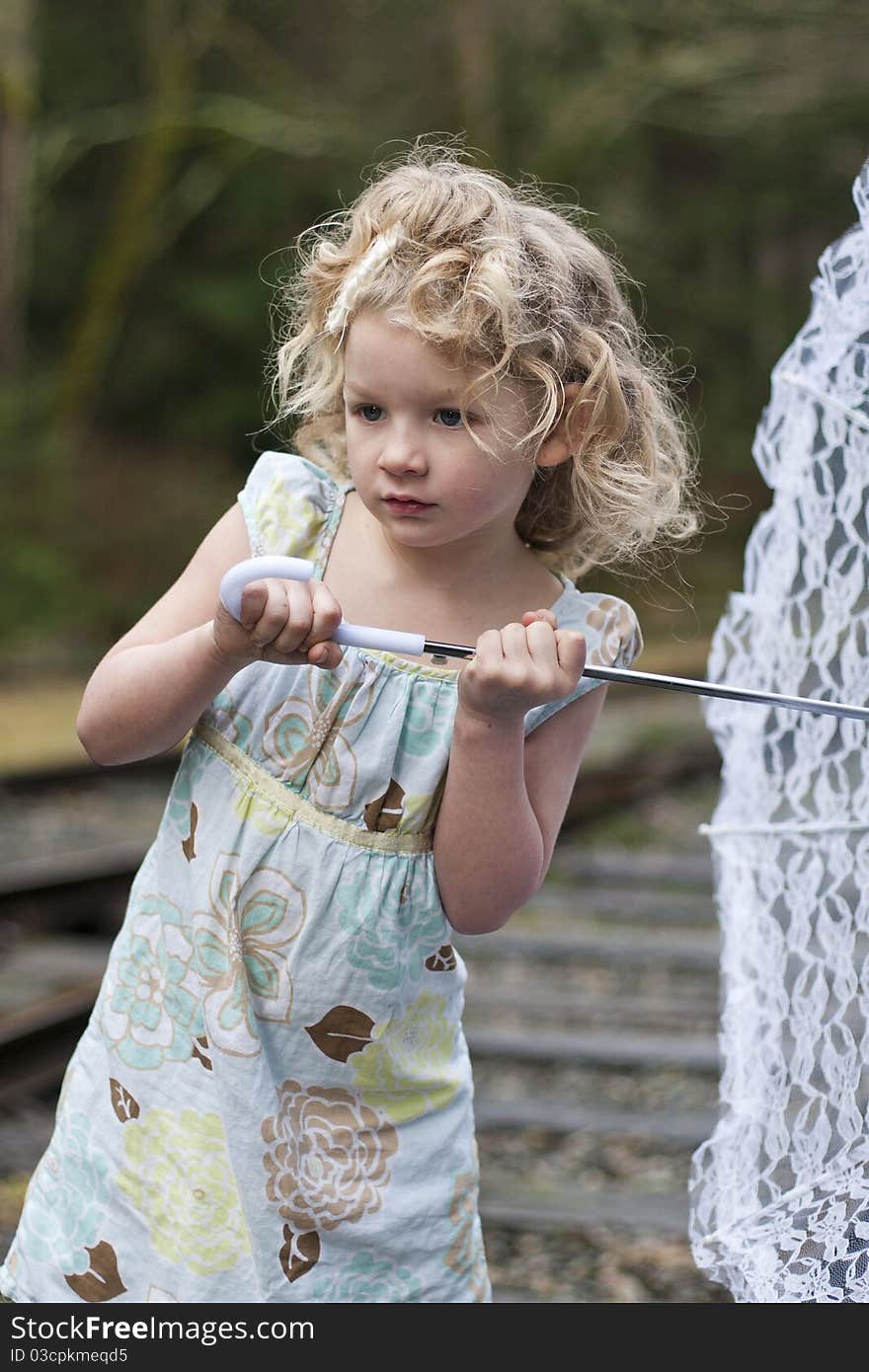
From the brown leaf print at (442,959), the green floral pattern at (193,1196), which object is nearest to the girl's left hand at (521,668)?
the brown leaf print at (442,959)

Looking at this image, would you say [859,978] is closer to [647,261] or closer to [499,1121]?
[499,1121]

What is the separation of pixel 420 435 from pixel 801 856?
880 millimetres

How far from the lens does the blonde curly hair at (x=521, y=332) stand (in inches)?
67.2

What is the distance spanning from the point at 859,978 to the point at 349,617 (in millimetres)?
781

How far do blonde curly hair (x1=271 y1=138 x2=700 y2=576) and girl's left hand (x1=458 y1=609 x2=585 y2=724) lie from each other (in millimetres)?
218

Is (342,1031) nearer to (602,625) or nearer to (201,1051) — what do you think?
(201,1051)

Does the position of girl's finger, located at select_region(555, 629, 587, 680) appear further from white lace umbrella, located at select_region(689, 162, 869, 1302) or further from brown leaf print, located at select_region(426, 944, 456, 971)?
white lace umbrella, located at select_region(689, 162, 869, 1302)

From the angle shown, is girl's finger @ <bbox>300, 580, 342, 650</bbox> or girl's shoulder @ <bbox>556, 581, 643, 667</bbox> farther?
girl's shoulder @ <bbox>556, 581, 643, 667</bbox>

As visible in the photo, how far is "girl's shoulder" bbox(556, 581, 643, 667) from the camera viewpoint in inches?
75.8

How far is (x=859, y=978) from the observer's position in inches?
78.9

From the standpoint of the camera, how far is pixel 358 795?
181 cm

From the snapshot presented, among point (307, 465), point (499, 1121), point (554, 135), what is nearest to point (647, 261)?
point (554, 135)

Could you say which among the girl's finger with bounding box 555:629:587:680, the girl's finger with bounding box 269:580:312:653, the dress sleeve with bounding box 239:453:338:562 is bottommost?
the girl's finger with bounding box 555:629:587:680

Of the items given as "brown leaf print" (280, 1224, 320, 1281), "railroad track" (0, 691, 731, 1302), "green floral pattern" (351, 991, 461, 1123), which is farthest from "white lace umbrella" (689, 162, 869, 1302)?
"railroad track" (0, 691, 731, 1302)
